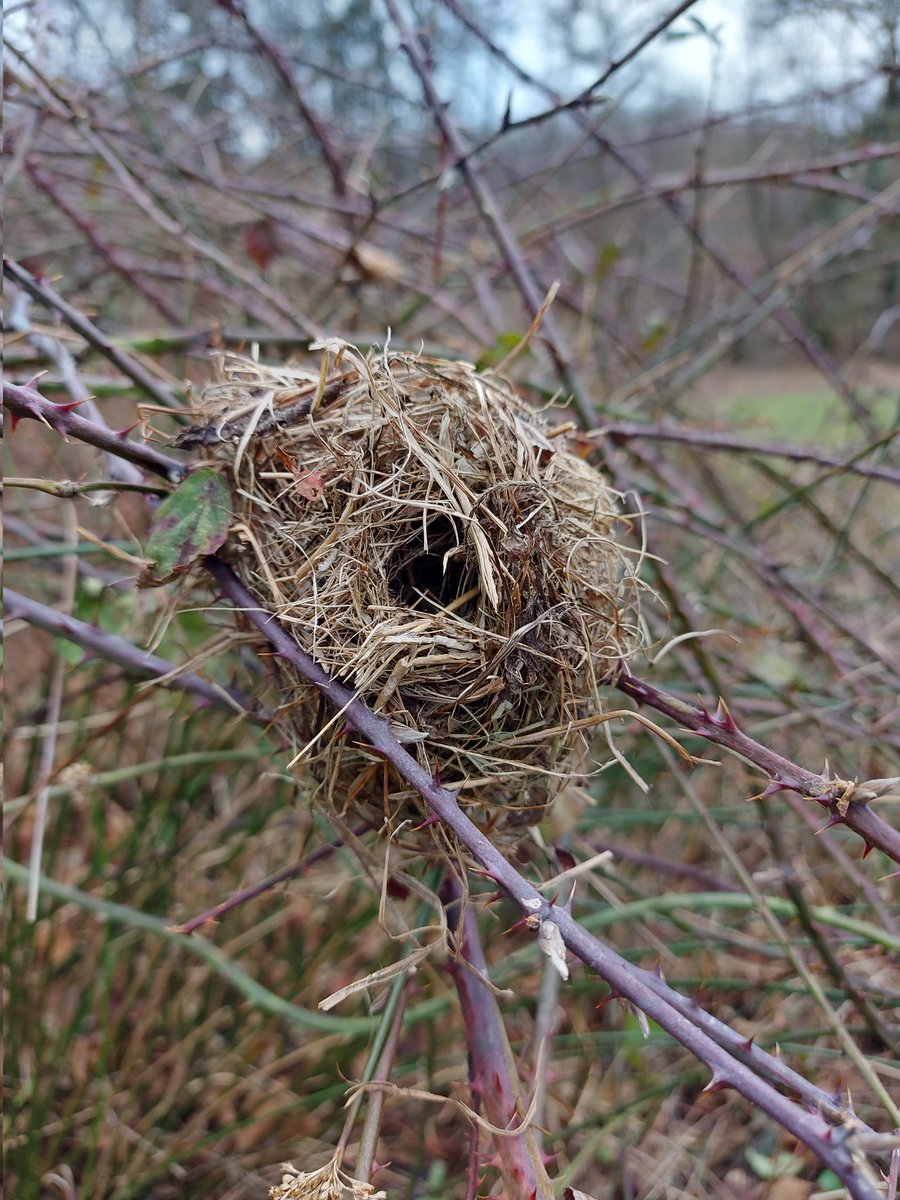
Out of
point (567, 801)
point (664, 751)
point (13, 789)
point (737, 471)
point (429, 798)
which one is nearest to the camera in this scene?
point (429, 798)

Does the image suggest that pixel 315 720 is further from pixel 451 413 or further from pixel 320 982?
pixel 320 982

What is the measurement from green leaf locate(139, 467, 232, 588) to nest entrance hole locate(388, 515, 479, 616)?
0.55 ft

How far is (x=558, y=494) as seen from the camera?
2.55ft

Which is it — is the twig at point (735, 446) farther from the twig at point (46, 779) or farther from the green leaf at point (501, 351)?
the twig at point (46, 779)

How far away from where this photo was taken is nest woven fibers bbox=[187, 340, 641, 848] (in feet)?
2.31

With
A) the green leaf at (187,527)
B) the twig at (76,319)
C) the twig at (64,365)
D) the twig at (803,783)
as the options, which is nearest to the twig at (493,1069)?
the twig at (803,783)

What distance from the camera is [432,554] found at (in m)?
0.80

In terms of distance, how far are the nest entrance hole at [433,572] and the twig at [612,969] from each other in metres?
0.15

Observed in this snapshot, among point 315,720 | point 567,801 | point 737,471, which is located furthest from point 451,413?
point 737,471

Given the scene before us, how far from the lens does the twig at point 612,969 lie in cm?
47

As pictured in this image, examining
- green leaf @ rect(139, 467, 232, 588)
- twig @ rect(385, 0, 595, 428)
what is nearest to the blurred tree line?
twig @ rect(385, 0, 595, 428)

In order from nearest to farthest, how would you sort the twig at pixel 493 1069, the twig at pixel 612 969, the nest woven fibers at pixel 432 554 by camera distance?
the twig at pixel 612 969, the twig at pixel 493 1069, the nest woven fibers at pixel 432 554

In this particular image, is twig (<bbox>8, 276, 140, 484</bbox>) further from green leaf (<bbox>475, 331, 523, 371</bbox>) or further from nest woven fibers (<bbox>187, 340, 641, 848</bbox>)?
green leaf (<bbox>475, 331, 523, 371</bbox>)

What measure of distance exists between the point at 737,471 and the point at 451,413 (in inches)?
137
